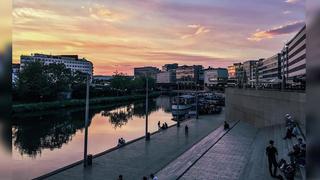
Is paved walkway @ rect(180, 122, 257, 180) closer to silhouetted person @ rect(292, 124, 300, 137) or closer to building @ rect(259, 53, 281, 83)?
silhouetted person @ rect(292, 124, 300, 137)

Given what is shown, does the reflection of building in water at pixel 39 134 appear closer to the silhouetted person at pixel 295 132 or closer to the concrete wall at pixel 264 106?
the silhouetted person at pixel 295 132

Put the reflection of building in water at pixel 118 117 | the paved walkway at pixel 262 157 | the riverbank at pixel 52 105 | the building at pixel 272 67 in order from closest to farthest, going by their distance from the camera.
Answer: the paved walkway at pixel 262 157 → the reflection of building in water at pixel 118 117 → the riverbank at pixel 52 105 → the building at pixel 272 67

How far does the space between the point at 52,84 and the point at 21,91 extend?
448 inches

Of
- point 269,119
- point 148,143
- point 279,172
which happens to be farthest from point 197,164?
point 269,119

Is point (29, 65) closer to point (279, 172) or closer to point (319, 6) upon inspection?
point (279, 172)

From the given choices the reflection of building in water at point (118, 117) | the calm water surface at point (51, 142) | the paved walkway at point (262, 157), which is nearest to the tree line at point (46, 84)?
the reflection of building in water at point (118, 117)

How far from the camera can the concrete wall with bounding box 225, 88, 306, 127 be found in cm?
2676

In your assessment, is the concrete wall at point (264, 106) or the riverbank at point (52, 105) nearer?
the concrete wall at point (264, 106)

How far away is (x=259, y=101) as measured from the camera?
39.9 m

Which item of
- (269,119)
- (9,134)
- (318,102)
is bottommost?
(269,119)

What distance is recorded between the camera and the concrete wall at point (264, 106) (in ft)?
87.8

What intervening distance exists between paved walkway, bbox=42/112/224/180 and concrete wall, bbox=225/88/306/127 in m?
8.08

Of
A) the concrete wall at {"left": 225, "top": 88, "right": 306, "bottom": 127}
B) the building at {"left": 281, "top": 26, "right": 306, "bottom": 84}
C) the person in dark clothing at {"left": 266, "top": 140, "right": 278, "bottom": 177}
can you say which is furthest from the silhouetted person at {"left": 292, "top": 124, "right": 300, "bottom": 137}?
the building at {"left": 281, "top": 26, "right": 306, "bottom": 84}

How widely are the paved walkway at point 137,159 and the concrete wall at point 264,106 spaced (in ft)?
26.5
